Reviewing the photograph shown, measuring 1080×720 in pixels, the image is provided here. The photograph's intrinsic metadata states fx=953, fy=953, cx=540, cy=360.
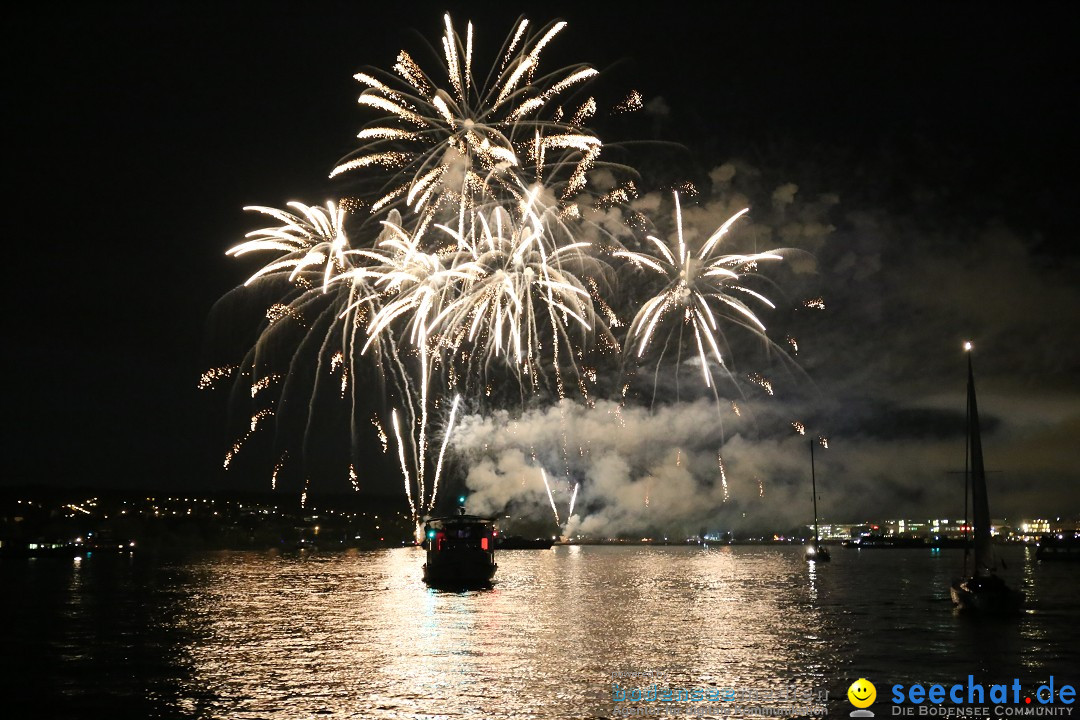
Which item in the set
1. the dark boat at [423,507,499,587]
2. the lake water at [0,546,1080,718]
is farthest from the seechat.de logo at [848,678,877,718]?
the dark boat at [423,507,499,587]

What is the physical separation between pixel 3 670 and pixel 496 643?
15602 mm

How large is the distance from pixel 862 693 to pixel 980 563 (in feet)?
99.2

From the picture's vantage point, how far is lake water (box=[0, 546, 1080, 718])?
77.9ft

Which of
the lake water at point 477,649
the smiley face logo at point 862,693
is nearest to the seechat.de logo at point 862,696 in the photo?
the smiley face logo at point 862,693

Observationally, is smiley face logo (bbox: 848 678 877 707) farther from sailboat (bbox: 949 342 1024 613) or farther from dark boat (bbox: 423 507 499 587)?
dark boat (bbox: 423 507 499 587)

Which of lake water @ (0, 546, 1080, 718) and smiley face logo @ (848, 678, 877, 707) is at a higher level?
smiley face logo @ (848, 678, 877, 707)

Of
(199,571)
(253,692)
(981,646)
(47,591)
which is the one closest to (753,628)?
(981,646)

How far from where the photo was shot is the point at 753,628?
40375mm

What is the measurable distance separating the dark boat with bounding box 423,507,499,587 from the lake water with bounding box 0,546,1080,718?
16.9 ft

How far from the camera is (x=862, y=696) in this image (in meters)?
24.4

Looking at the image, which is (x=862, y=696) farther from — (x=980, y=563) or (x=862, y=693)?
(x=980, y=563)

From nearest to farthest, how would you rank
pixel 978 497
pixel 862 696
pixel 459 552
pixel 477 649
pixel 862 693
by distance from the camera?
pixel 862 696 < pixel 862 693 < pixel 477 649 < pixel 978 497 < pixel 459 552

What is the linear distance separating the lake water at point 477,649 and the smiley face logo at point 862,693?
A: 0.40 meters

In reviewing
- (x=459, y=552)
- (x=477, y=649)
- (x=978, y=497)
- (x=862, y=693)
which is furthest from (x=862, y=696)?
(x=459, y=552)
